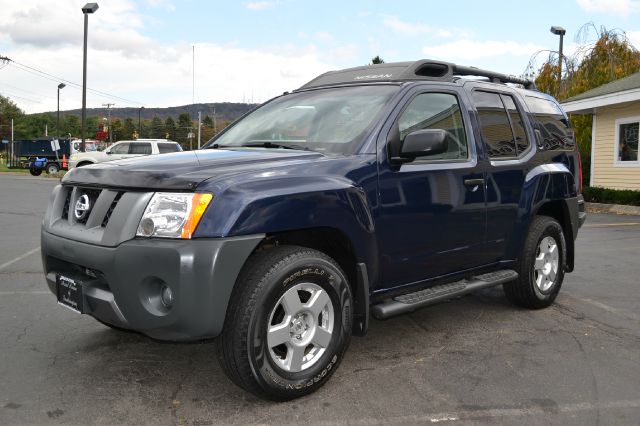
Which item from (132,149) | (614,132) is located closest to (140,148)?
Answer: (132,149)

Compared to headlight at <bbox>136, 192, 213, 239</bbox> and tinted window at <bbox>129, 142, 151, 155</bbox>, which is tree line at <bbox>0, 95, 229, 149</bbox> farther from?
headlight at <bbox>136, 192, 213, 239</bbox>

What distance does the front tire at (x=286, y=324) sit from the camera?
117 inches

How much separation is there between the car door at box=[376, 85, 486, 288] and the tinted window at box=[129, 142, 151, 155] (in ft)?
70.7

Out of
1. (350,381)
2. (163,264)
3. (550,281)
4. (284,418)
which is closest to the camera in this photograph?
(163,264)

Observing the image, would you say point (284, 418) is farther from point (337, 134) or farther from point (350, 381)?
point (337, 134)

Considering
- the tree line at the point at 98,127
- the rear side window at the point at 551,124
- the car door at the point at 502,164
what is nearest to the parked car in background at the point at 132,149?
the rear side window at the point at 551,124

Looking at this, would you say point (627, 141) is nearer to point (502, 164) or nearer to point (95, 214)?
point (502, 164)

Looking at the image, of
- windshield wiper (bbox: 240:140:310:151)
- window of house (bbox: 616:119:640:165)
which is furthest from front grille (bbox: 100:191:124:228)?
window of house (bbox: 616:119:640:165)

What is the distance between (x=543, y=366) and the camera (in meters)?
3.78

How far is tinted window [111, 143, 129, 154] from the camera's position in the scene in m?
25.4

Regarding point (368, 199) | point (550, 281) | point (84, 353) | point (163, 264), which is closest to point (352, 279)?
point (368, 199)

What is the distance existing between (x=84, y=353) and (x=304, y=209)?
1.95 m

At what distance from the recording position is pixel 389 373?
143 inches

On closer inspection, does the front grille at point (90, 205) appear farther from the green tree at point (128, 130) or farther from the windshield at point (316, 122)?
the green tree at point (128, 130)
